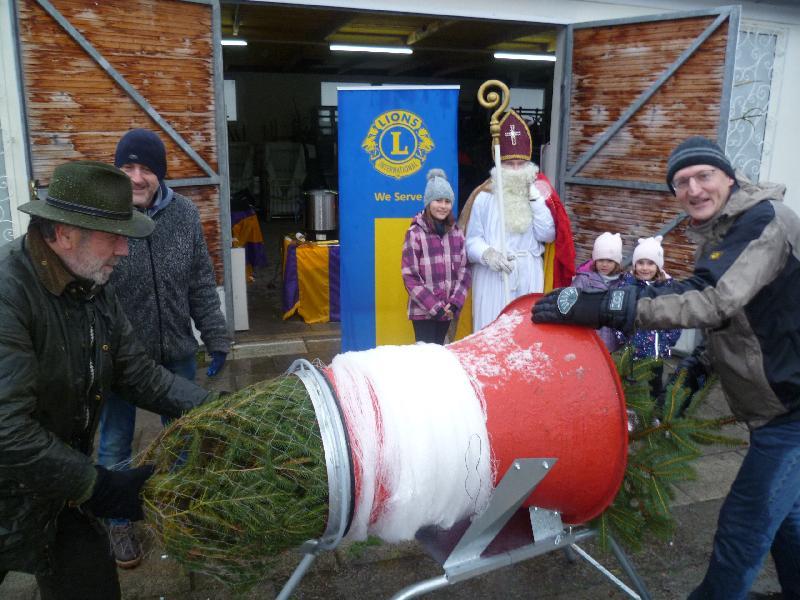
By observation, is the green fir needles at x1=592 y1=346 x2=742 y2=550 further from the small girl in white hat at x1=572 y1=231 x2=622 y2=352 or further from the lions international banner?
the lions international banner

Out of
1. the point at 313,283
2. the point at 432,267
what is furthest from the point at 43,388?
the point at 313,283

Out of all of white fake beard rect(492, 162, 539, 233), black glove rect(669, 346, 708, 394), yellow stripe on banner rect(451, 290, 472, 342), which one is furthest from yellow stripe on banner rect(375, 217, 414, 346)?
black glove rect(669, 346, 708, 394)

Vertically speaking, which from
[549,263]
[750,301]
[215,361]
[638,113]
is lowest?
[215,361]

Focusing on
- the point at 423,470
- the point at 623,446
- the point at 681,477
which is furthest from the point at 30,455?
the point at 681,477

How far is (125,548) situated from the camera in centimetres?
307

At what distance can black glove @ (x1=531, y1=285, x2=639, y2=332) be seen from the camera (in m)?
1.99

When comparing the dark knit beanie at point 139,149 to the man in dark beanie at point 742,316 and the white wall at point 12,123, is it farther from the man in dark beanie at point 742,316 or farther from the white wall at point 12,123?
the white wall at point 12,123

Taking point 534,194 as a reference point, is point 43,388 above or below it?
below

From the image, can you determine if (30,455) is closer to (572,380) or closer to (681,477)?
(572,380)

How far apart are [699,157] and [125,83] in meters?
4.27

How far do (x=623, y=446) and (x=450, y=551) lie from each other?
65cm

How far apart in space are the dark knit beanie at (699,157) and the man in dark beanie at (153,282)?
2.12 metres

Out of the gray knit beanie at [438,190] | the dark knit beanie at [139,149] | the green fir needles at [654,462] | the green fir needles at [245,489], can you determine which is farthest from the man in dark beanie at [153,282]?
the green fir needles at [654,462]

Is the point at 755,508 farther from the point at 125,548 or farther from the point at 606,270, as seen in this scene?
the point at 125,548
